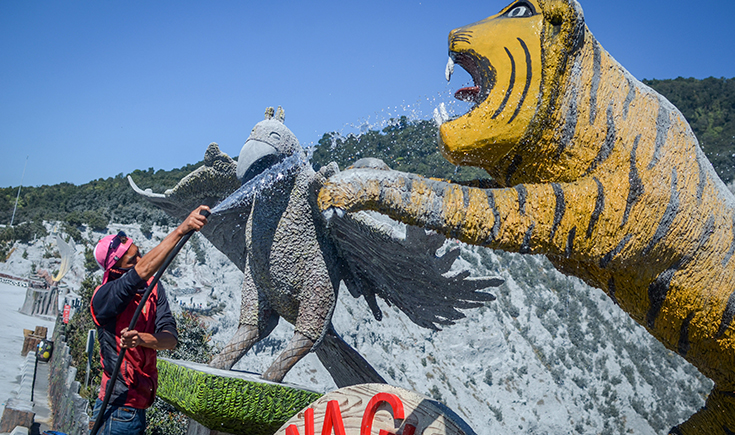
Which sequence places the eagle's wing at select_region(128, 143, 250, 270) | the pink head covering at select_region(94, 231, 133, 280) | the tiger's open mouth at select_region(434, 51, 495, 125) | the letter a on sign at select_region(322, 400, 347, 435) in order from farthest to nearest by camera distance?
the eagle's wing at select_region(128, 143, 250, 270), the pink head covering at select_region(94, 231, 133, 280), the letter a on sign at select_region(322, 400, 347, 435), the tiger's open mouth at select_region(434, 51, 495, 125)

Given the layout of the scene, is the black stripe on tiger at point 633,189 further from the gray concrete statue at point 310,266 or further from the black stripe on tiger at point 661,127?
the gray concrete statue at point 310,266

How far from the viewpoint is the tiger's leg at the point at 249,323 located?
3.76m

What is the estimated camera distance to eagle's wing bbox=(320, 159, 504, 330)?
3.49 meters

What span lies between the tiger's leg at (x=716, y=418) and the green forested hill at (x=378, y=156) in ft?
8.17

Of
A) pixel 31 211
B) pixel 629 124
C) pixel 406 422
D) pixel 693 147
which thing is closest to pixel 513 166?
pixel 629 124

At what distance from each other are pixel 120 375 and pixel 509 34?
7.15 ft

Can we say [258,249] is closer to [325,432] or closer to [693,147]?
[325,432]

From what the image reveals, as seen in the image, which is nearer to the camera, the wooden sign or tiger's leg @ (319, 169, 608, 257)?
tiger's leg @ (319, 169, 608, 257)

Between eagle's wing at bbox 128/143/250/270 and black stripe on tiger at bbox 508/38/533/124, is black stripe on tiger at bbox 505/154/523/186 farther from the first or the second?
eagle's wing at bbox 128/143/250/270

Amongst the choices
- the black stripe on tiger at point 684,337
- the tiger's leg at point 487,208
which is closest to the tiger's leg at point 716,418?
the black stripe on tiger at point 684,337

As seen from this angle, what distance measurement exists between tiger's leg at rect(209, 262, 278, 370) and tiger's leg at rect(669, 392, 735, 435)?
2715 millimetres

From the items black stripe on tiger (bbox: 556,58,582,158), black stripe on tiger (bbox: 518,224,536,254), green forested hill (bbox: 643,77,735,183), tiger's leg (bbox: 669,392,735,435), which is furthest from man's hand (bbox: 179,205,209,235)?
green forested hill (bbox: 643,77,735,183)

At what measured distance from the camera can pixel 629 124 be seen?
172cm

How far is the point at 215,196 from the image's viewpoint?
4.48m
